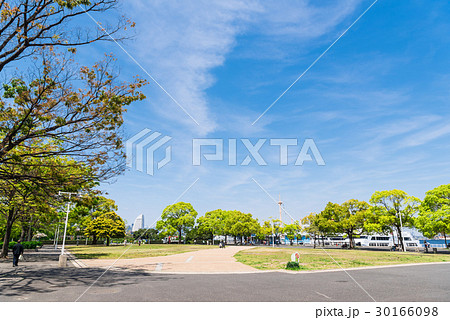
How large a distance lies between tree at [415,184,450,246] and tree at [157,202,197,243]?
4355cm

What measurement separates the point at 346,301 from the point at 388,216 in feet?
126

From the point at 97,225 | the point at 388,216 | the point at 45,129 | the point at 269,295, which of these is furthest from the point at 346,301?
the point at 97,225

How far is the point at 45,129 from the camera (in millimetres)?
11617

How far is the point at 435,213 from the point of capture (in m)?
33.0

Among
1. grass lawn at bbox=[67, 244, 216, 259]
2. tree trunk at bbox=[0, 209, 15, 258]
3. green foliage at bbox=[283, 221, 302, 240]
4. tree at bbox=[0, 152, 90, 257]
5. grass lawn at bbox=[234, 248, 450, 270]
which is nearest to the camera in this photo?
tree at bbox=[0, 152, 90, 257]

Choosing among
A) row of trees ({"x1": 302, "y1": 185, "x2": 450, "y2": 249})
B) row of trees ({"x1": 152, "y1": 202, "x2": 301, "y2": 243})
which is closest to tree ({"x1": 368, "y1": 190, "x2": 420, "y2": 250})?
row of trees ({"x1": 302, "y1": 185, "x2": 450, "y2": 249})

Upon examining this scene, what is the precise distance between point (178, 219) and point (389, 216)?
41.6 meters

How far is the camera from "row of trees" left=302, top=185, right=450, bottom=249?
33.5 metres

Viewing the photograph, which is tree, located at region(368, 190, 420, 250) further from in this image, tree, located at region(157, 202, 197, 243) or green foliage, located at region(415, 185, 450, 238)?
tree, located at region(157, 202, 197, 243)

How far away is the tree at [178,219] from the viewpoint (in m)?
62.2

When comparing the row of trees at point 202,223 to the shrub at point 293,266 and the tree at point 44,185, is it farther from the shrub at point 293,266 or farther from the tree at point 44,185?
the shrub at point 293,266

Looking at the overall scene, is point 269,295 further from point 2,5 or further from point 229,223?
point 229,223

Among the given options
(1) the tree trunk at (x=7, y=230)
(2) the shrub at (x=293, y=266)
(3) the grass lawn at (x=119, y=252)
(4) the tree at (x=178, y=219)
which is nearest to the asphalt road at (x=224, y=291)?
(2) the shrub at (x=293, y=266)

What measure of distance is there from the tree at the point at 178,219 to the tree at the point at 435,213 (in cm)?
4355
